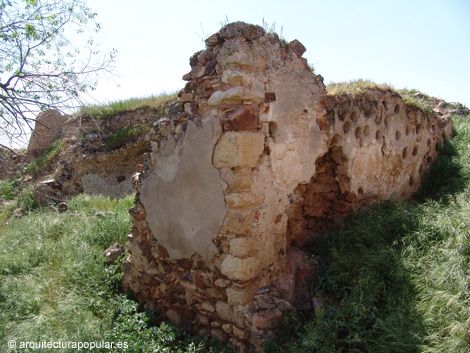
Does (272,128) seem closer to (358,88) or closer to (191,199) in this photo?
(191,199)

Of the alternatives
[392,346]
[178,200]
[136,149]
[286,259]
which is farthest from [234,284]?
[136,149]

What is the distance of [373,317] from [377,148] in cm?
238

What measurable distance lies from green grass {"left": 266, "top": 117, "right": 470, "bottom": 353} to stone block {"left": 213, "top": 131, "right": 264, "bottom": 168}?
4.12ft

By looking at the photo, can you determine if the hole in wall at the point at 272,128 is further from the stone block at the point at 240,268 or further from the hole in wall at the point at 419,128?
the hole in wall at the point at 419,128

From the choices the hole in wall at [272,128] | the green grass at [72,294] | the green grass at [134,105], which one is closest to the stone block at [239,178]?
the hole in wall at [272,128]

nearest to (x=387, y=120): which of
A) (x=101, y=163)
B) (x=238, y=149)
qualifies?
(x=238, y=149)

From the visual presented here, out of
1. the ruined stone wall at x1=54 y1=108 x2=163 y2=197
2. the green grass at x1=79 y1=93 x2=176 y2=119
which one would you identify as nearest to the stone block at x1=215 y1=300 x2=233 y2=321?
the ruined stone wall at x1=54 y1=108 x2=163 y2=197

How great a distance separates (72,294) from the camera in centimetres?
389

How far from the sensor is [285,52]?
333 centimetres

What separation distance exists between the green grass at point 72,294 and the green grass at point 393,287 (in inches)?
37.4

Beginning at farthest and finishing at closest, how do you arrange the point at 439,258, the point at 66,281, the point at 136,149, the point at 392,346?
1. the point at 136,149
2. the point at 66,281
3. the point at 439,258
4. the point at 392,346

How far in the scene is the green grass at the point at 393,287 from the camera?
95.9 inches

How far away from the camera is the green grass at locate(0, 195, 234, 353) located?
3203 mm

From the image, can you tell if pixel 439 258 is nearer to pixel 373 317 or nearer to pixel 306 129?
pixel 373 317
